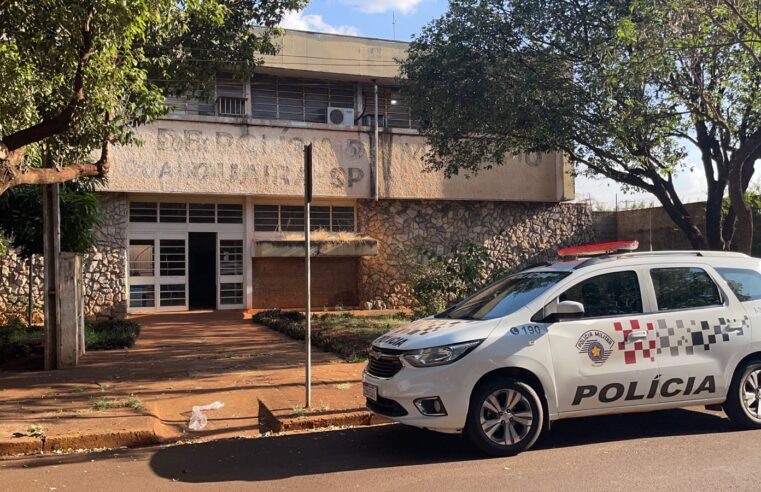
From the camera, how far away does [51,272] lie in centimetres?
1049

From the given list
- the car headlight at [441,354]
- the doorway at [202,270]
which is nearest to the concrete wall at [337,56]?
the doorway at [202,270]

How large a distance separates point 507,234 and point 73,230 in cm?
1378

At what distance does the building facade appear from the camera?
18.4 metres

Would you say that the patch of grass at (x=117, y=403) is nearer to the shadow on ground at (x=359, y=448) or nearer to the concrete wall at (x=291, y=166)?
the shadow on ground at (x=359, y=448)

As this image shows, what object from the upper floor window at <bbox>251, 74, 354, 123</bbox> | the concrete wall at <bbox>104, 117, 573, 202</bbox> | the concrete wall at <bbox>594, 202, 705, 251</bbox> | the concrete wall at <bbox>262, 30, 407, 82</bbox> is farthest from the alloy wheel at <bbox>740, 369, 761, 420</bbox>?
the upper floor window at <bbox>251, 74, 354, 123</bbox>

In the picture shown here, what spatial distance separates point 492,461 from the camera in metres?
5.80

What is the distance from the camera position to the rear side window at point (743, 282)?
22.8ft

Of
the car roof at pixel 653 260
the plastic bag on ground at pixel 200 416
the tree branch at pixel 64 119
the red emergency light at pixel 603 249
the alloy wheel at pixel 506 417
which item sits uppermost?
the tree branch at pixel 64 119

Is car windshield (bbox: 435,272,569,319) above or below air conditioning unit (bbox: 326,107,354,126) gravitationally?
below

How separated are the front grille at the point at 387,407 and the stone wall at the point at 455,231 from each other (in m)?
13.6

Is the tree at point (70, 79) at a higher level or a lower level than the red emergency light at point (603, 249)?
higher

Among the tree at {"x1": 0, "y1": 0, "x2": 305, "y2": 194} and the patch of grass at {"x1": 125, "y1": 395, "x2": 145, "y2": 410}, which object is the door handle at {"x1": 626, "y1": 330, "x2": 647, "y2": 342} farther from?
the tree at {"x1": 0, "y1": 0, "x2": 305, "y2": 194}

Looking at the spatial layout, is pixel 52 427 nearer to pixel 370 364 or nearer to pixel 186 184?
pixel 370 364

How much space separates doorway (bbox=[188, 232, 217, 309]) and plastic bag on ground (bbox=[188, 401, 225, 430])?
11.7m
